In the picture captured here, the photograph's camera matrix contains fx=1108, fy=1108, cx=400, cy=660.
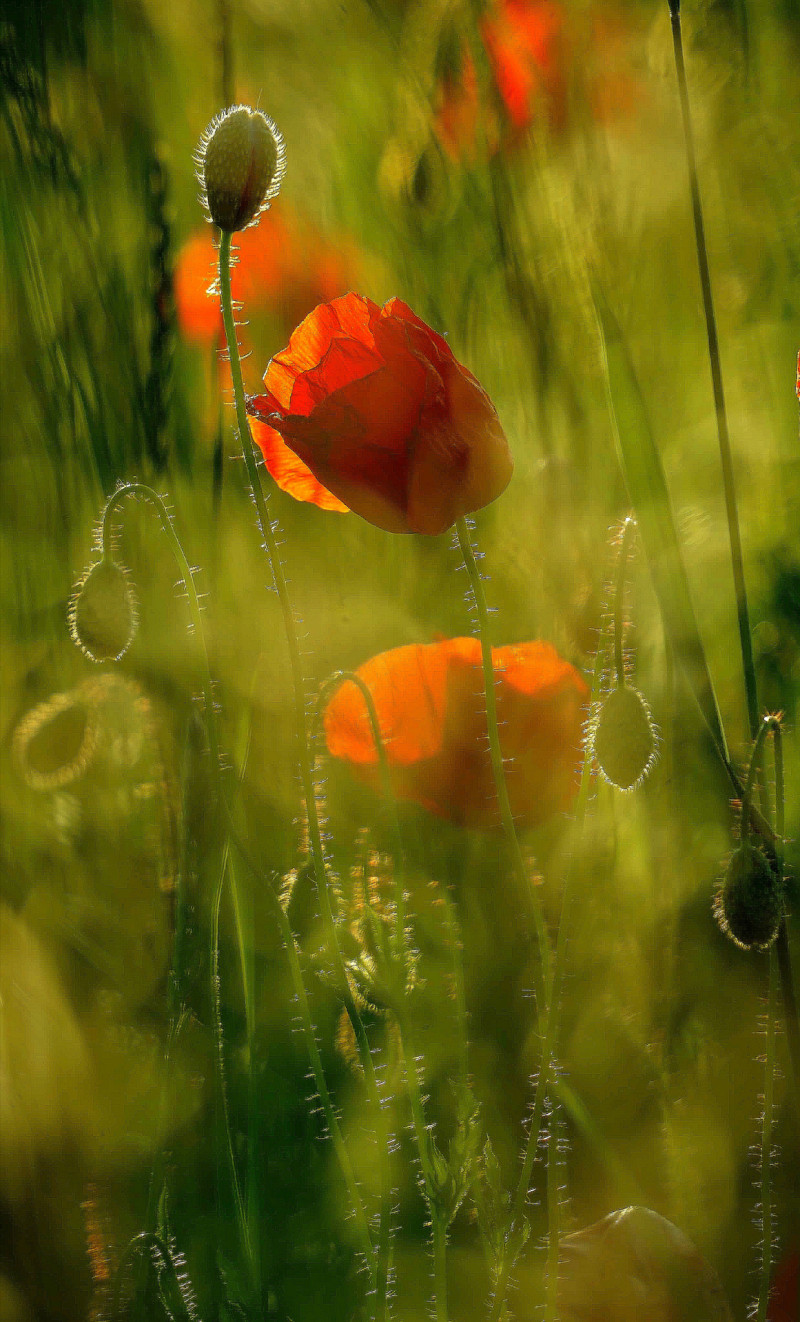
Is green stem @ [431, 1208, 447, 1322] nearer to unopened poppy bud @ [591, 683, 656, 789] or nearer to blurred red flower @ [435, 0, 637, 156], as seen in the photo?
unopened poppy bud @ [591, 683, 656, 789]

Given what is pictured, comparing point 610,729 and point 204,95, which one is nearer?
point 610,729

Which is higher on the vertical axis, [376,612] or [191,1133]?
[376,612]

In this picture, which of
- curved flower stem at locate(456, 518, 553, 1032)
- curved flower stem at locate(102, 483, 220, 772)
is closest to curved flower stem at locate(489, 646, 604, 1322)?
curved flower stem at locate(456, 518, 553, 1032)

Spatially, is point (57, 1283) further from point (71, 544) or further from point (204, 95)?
point (204, 95)

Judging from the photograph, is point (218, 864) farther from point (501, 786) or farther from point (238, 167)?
point (238, 167)

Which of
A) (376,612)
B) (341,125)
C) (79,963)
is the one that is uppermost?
(341,125)

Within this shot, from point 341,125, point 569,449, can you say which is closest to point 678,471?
point 569,449
